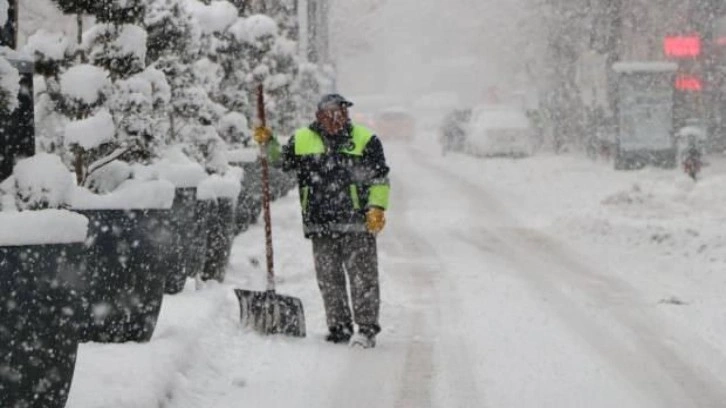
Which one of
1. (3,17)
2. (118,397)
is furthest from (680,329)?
(3,17)

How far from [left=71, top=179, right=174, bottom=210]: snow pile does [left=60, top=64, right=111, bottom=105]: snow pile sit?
62cm

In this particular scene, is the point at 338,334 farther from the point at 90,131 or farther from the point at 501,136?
the point at 501,136

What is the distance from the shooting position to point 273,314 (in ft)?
29.5

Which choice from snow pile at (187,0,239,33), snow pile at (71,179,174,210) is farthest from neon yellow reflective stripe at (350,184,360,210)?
snow pile at (187,0,239,33)

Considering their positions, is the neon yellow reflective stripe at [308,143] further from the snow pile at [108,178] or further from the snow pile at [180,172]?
the snow pile at [108,178]

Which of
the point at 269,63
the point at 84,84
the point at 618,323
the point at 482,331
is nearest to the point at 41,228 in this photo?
the point at 84,84

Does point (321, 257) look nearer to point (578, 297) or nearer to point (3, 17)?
point (578, 297)

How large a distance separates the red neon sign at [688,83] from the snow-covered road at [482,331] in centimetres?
1754

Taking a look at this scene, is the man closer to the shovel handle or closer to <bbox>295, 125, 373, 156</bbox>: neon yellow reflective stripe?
<bbox>295, 125, 373, 156</bbox>: neon yellow reflective stripe

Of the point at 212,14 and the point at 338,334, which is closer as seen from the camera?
the point at 338,334

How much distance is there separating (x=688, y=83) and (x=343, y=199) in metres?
28.0

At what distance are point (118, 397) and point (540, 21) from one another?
4342cm

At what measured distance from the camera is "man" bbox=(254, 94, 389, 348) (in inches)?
344

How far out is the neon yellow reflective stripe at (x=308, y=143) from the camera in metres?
8.81
